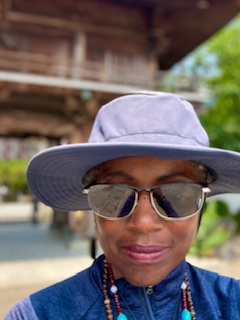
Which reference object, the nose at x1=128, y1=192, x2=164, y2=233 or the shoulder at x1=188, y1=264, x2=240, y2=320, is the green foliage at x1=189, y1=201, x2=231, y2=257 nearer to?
the shoulder at x1=188, y1=264, x2=240, y2=320

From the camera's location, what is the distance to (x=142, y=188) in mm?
1029

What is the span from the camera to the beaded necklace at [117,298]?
1.05 meters

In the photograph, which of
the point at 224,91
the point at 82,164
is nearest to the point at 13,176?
the point at 224,91

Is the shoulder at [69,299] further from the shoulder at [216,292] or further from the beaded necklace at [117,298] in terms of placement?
the shoulder at [216,292]

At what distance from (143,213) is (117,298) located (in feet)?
0.92

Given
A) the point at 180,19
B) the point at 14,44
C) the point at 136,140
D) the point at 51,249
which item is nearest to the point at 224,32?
the point at 180,19

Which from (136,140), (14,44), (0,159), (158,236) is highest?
(14,44)

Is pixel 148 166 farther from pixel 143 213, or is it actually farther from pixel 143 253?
pixel 143 253

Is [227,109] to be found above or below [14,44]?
below

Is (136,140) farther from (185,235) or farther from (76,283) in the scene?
(76,283)

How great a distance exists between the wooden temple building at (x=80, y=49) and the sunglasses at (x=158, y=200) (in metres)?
5.83

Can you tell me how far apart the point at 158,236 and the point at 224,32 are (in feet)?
43.6

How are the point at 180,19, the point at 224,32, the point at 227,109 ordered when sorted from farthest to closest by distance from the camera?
the point at 224,32 < the point at 227,109 < the point at 180,19

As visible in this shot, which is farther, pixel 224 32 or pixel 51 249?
pixel 224 32
